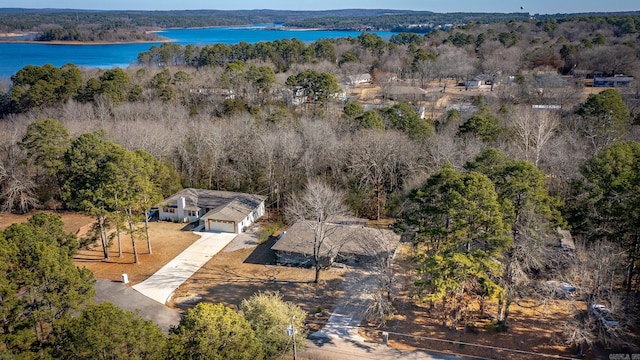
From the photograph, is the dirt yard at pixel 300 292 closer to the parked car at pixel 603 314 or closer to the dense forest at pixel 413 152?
the dense forest at pixel 413 152

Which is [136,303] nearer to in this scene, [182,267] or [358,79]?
[182,267]

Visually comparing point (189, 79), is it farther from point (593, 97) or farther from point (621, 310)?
point (621, 310)

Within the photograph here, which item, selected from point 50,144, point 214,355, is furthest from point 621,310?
point 50,144

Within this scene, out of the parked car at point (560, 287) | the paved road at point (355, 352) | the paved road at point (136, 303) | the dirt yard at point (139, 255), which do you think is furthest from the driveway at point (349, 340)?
the dirt yard at point (139, 255)

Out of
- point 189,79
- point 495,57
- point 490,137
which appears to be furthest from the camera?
point 495,57

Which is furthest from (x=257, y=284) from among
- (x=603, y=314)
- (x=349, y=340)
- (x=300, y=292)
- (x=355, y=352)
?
(x=603, y=314)

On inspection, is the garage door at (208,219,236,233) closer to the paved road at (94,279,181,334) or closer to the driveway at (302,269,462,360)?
the paved road at (94,279,181,334)

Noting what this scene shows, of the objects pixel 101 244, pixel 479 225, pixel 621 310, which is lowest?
pixel 101 244
